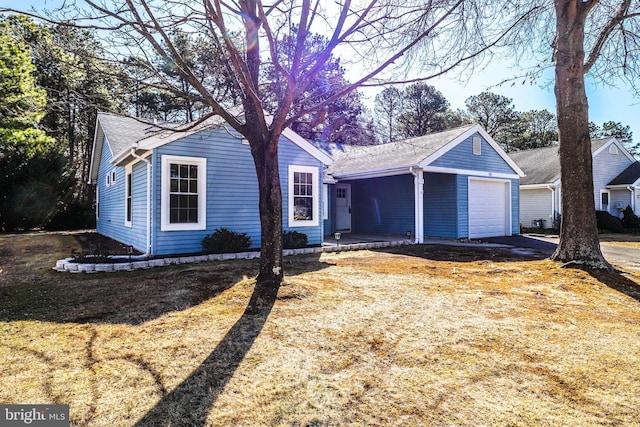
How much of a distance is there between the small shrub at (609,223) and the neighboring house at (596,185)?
1.34m

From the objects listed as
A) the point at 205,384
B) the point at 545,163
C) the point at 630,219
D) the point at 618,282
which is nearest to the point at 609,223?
the point at 630,219

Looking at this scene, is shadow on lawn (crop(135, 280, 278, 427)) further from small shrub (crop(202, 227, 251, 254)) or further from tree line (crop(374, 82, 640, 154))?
tree line (crop(374, 82, 640, 154))

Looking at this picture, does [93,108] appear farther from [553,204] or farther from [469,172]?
[553,204]

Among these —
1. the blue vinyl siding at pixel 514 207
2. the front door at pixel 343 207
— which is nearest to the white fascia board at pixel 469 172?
the blue vinyl siding at pixel 514 207

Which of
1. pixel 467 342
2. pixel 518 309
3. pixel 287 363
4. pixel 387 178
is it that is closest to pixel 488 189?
pixel 387 178

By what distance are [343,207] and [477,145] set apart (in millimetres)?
5691

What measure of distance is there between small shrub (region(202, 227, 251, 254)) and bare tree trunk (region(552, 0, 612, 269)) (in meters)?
6.66

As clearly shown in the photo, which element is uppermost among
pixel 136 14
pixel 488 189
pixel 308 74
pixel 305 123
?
pixel 305 123

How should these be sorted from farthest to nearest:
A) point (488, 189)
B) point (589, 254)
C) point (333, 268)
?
point (488, 189)
point (333, 268)
point (589, 254)

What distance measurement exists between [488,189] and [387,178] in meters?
3.84

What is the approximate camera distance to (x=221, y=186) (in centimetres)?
884

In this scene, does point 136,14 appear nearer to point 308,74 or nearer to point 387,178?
point 308,74

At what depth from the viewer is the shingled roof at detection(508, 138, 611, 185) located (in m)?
18.1

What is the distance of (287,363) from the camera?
2.98 m
